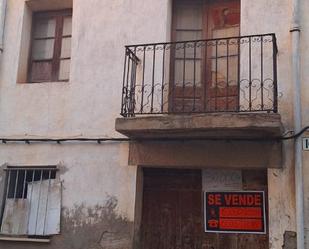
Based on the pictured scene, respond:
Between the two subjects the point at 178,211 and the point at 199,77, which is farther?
the point at 199,77

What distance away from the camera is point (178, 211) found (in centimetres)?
774

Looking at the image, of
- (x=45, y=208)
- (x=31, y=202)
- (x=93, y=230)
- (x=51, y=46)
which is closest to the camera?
(x=93, y=230)

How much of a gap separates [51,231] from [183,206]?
7.36ft

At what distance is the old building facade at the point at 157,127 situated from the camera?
6945 mm

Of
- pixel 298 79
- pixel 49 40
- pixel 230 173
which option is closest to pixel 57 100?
pixel 49 40

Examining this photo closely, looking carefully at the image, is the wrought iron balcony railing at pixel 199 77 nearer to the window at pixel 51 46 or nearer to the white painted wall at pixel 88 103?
A: the white painted wall at pixel 88 103

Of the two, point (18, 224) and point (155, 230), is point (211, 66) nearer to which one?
point (155, 230)

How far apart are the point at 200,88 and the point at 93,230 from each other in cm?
291

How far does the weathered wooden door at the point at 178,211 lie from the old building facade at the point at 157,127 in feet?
0.05

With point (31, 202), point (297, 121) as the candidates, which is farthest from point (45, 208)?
point (297, 121)

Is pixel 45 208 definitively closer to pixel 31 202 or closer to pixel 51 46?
pixel 31 202

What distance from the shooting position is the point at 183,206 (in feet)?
25.4

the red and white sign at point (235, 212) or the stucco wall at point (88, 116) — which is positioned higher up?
the stucco wall at point (88, 116)

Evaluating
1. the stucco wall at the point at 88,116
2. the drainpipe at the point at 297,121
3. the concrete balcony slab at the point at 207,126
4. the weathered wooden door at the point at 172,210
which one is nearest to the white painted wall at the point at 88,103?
the stucco wall at the point at 88,116
